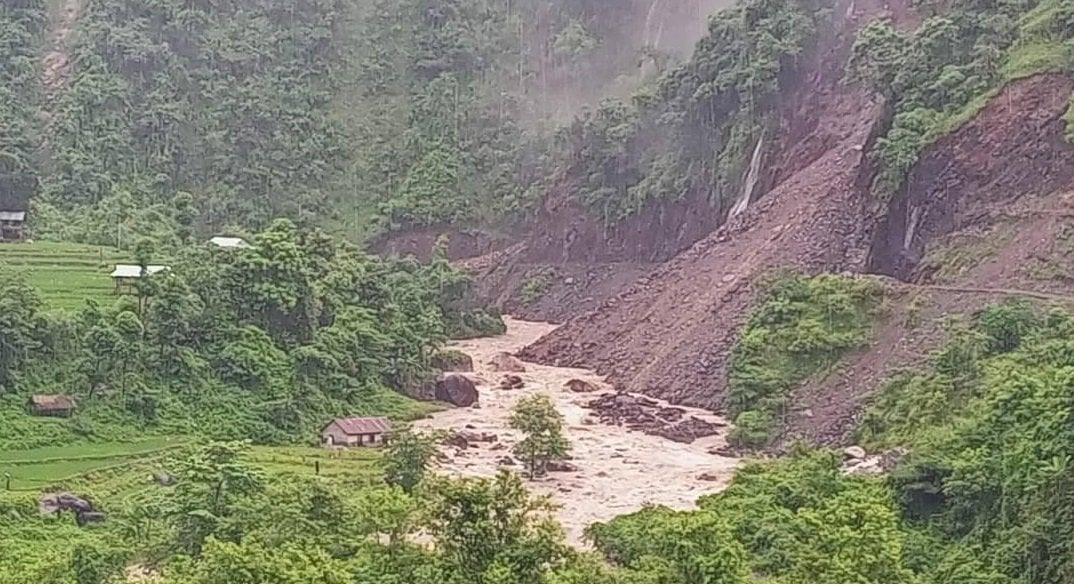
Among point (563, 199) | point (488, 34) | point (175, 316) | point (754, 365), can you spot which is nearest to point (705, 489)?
point (754, 365)

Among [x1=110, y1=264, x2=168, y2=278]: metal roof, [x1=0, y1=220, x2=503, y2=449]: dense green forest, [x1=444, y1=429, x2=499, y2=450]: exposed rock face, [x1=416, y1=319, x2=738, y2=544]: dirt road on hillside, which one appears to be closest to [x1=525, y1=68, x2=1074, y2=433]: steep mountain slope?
[x1=416, y1=319, x2=738, y2=544]: dirt road on hillside

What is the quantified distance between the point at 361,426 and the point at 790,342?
18.2m

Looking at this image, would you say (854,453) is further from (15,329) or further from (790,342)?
(15,329)

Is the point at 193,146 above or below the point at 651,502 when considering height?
above

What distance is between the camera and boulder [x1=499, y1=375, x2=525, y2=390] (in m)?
71.8

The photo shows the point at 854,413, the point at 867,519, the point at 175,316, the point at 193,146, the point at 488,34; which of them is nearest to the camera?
the point at 867,519

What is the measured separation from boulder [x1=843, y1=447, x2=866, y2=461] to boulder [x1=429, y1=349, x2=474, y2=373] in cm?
2662

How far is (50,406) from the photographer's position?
54188 millimetres

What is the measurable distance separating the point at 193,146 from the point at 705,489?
72.0 meters

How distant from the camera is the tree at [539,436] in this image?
54.4 meters

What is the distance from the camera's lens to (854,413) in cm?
5453

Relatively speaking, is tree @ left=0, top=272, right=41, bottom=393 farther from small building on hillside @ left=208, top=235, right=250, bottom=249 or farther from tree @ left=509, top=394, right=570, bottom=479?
tree @ left=509, top=394, right=570, bottom=479

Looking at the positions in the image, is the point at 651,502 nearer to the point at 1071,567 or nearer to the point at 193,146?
the point at 1071,567

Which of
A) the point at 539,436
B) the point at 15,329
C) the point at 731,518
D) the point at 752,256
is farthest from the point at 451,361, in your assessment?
the point at 731,518
